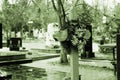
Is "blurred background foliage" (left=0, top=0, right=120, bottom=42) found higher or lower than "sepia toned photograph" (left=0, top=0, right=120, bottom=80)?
higher

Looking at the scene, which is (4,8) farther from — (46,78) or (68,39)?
(68,39)

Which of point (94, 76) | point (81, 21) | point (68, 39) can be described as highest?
point (81, 21)

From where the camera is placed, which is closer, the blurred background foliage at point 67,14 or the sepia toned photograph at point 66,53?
the sepia toned photograph at point 66,53

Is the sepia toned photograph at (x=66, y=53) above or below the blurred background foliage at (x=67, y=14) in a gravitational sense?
below

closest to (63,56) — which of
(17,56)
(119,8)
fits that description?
(17,56)

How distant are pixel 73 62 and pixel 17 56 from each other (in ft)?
34.5

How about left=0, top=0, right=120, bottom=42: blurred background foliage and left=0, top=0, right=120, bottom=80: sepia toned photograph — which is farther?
left=0, top=0, right=120, bottom=42: blurred background foliage

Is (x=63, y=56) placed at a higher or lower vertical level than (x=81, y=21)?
lower

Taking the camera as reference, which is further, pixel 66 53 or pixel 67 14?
pixel 67 14

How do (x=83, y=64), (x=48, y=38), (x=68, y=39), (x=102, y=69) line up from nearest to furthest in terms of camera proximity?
1. (x=68, y=39)
2. (x=102, y=69)
3. (x=83, y=64)
4. (x=48, y=38)

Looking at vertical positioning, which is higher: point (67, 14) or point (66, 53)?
point (67, 14)

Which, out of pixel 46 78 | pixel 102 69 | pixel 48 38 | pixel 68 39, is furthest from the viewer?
pixel 48 38

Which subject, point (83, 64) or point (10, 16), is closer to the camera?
point (83, 64)

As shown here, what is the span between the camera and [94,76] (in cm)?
1282
